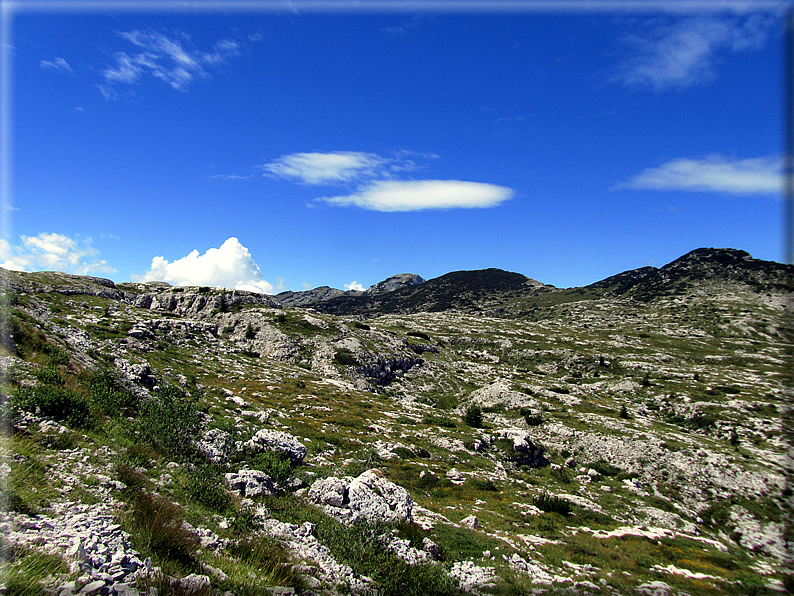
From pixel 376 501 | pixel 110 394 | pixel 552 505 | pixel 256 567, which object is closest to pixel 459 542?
pixel 376 501

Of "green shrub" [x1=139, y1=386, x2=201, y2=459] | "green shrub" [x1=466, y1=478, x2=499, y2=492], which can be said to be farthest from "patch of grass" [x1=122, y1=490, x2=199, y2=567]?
"green shrub" [x1=466, y1=478, x2=499, y2=492]

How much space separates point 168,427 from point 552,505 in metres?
26.2

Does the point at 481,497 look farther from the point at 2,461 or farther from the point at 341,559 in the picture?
the point at 2,461

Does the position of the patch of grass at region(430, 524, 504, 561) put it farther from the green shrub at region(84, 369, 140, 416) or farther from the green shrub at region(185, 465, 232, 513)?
the green shrub at region(84, 369, 140, 416)

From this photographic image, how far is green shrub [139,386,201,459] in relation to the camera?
15031 mm

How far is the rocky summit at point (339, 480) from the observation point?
27.5 feet

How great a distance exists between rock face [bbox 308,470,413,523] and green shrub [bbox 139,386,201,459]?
6.59 m

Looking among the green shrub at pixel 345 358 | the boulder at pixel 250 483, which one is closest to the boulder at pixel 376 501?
the boulder at pixel 250 483

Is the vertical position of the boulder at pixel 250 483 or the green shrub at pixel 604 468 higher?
the boulder at pixel 250 483

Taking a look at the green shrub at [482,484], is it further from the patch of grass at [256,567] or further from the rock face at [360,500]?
the patch of grass at [256,567]

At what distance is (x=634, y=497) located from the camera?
101ft

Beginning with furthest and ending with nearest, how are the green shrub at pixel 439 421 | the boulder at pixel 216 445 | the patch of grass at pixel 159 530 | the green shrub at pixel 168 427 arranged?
1. the green shrub at pixel 439 421
2. the boulder at pixel 216 445
3. the green shrub at pixel 168 427
4. the patch of grass at pixel 159 530

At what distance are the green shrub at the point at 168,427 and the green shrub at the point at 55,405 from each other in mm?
2738

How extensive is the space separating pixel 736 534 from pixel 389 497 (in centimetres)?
3370
